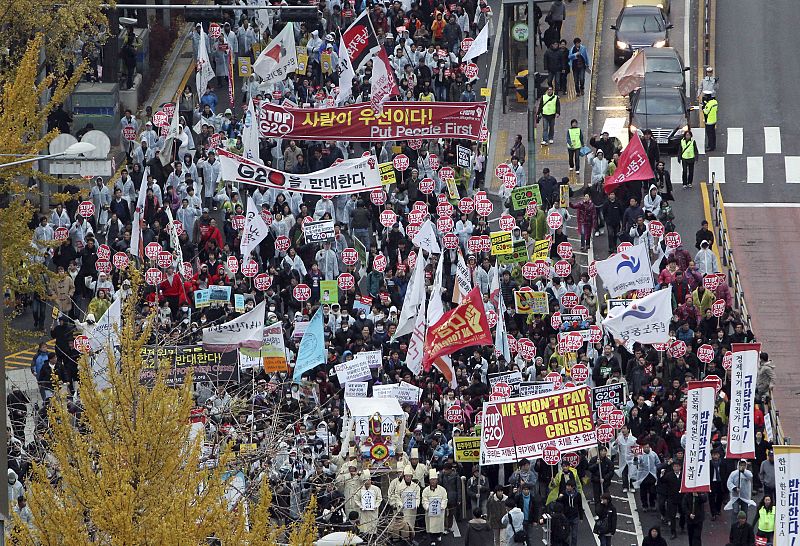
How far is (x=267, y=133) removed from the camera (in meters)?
38.1

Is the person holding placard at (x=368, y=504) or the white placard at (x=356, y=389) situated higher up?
the white placard at (x=356, y=389)

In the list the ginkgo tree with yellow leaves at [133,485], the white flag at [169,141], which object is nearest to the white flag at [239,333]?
the ginkgo tree with yellow leaves at [133,485]

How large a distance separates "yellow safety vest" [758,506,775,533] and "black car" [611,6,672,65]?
21.5 metres

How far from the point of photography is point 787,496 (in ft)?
85.9

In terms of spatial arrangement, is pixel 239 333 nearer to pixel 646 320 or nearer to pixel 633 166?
pixel 646 320

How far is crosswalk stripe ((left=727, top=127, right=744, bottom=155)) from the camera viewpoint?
44.9 meters

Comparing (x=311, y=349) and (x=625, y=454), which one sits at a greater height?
(x=311, y=349)

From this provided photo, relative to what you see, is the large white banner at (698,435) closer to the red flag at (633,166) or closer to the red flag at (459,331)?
the red flag at (459,331)

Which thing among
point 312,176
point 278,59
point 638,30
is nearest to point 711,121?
point 638,30

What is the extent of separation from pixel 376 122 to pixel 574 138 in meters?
5.91

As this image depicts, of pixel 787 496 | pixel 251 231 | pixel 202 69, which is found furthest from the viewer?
pixel 202 69

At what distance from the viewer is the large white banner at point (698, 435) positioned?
2847 cm

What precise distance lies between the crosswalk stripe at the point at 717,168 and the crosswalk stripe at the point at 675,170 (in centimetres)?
68

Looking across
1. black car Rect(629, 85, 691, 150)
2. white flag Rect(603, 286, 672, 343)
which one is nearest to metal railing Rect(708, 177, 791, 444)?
black car Rect(629, 85, 691, 150)
